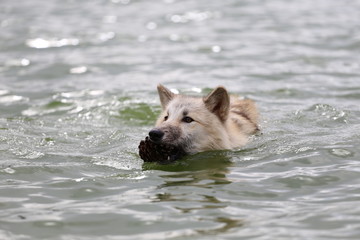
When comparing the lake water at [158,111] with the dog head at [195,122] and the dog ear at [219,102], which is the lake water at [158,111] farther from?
the dog ear at [219,102]

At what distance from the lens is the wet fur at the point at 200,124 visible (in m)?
9.13

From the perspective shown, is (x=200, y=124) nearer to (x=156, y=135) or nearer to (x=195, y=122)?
(x=195, y=122)

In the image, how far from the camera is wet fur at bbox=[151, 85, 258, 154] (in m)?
9.13

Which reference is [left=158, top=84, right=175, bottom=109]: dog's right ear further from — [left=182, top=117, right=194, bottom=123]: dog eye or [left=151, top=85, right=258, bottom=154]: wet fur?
[left=182, top=117, right=194, bottom=123]: dog eye

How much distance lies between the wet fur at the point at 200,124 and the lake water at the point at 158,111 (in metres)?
0.21

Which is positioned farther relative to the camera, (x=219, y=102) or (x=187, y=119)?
(x=219, y=102)

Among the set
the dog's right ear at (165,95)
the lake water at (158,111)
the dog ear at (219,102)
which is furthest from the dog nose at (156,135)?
the dog's right ear at (165,95)

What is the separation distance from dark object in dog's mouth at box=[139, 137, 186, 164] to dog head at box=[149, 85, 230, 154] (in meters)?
0.08

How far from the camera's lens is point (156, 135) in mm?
8656

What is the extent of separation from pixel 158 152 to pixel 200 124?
87cm

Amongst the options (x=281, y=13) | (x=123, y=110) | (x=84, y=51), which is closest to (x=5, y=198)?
(x=123, y=110)

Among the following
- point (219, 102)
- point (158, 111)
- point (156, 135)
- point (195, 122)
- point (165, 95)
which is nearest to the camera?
point (156, 135)

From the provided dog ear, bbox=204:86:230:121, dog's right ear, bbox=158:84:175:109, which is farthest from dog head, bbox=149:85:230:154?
dog's right ear, bbox=158:84:175:109

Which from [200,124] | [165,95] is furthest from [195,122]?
[165,95]
